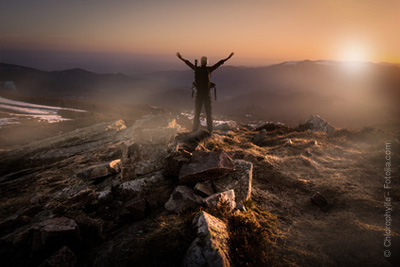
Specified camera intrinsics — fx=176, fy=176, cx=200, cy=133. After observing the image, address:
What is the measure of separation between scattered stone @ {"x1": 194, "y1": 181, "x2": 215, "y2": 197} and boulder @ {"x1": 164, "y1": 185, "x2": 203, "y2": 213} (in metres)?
0.21

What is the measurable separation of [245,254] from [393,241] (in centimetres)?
357

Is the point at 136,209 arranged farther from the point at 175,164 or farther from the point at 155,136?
the point at 155,136

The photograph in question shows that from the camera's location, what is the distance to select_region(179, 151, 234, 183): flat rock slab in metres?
5.29

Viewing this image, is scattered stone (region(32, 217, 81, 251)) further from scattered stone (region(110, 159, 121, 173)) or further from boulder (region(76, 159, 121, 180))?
scattered stone (region(110, 159, 121, 173))

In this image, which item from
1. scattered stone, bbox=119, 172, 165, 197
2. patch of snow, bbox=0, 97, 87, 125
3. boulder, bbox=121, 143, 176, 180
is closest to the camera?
scattered stone, bbox=119, 172, 165, 197

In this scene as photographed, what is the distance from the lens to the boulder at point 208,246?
2828 millimetres

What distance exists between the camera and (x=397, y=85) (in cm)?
14250

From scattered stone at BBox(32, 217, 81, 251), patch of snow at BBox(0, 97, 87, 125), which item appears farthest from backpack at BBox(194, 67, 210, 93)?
patch of snow at BBox(0, 97, 87, 125)

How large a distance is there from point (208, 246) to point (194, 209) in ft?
5.01

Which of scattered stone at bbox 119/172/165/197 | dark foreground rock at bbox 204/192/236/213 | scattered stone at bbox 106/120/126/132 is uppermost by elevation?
scattered stone at bbox 106/120/126/132

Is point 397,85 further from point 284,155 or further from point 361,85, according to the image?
point 284,155

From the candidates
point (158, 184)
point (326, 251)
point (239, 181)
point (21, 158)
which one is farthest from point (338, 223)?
point (21, 158)

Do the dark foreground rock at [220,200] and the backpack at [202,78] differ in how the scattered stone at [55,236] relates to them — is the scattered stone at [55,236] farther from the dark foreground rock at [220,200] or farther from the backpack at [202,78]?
the backpack at [202,78]

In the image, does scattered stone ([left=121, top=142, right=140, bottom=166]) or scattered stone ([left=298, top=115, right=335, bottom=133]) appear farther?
scattered stone ([left=298, top=115, right=335, bottom=133])
